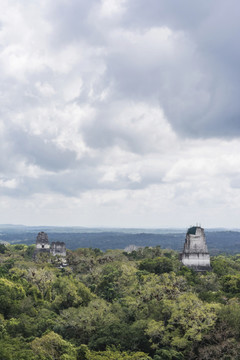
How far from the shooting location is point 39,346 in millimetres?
29031

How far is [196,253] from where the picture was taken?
196 feet

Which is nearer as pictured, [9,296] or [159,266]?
[9,296]

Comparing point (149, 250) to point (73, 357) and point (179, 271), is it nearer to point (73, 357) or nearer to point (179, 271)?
point (179, 271)

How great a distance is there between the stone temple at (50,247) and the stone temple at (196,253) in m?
34.3

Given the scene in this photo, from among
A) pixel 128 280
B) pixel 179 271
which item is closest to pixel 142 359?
pixel 128 280

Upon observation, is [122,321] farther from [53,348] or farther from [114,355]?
[53,348]

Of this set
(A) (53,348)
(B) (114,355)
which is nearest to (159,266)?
(B) (114,355)

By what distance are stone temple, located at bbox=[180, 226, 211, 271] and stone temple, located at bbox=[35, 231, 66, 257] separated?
34315mm

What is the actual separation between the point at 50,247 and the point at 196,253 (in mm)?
39853

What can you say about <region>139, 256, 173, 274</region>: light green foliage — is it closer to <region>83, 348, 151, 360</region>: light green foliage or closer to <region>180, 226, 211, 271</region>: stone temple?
<region>180, 226, 211, 271</region>: stone temple

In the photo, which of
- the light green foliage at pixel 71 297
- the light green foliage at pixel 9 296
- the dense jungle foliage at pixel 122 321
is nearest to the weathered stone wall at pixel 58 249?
the dense jungle foliage at pixel 122 321

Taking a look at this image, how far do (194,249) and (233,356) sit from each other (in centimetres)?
3174

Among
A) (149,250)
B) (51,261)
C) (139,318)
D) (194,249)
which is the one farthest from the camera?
(149,250)

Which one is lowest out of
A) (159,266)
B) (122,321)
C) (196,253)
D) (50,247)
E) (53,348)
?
(53,348)
